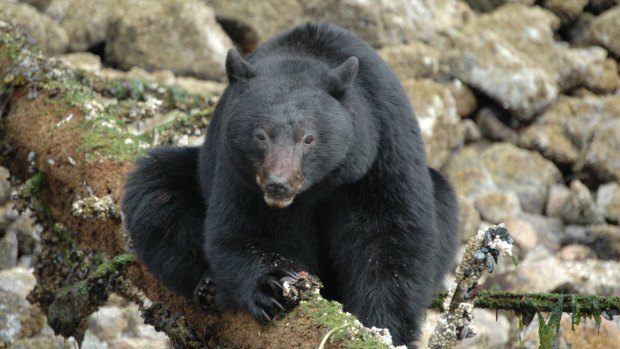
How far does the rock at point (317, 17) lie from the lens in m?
12.6

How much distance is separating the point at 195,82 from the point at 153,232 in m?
5.56

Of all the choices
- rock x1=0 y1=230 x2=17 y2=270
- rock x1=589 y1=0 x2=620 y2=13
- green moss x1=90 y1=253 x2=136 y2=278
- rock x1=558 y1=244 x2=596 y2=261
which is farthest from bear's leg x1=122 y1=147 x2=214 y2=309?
rock x1=589 y1=0 x2=620 y2=13

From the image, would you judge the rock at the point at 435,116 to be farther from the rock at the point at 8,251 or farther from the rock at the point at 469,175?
the rock at the point at 8,251

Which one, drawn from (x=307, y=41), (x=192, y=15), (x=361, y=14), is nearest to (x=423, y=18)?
(x=361, y=14)

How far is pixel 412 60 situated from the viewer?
42.8ft

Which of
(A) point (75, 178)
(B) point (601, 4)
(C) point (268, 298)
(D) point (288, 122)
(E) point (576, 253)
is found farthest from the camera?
(B) point (601, 4)

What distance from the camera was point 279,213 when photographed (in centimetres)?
563

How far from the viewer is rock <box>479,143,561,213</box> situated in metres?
13.2

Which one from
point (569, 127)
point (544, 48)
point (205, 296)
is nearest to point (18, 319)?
point (205, 296)

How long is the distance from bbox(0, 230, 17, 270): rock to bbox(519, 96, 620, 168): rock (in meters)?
7.82

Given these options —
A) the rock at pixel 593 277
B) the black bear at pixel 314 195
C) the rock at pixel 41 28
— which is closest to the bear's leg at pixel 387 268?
the black bear at pixel 314 195

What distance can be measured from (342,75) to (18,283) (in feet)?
14.9

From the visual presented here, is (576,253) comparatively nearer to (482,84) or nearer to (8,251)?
(482,84)

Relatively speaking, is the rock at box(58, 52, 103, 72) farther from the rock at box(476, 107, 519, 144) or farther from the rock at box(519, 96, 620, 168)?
the rock at box(519, 96, 620, 168)
